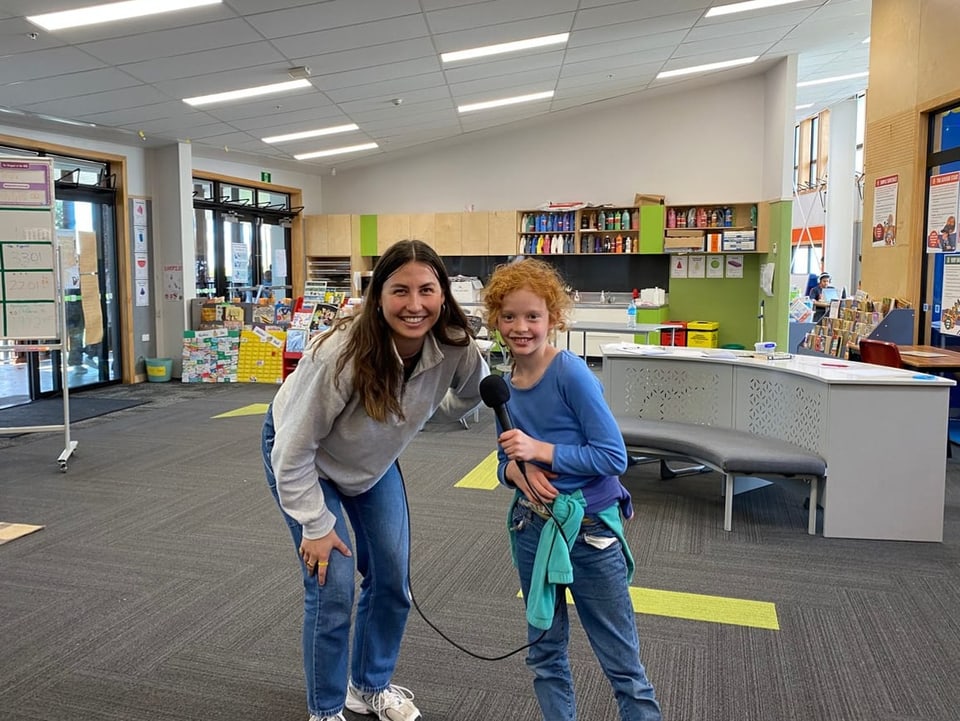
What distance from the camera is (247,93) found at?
6.83 metres

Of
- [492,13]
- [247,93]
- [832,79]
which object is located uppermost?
[832,79]

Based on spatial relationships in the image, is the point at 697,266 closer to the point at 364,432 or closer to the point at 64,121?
the point at 64,121

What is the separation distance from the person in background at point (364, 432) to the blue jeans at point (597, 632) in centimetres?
37

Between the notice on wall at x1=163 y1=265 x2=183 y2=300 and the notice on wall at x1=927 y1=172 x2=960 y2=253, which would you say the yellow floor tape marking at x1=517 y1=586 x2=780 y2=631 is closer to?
the notice on wall at x1=927 y1=172 x2=960 y2=253

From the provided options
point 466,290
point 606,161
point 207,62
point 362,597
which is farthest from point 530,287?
point 606,161

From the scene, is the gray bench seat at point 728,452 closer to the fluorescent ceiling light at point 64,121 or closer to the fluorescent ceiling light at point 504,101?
the fluorescent ceiling light at point 504,101

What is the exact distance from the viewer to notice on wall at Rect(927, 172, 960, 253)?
19.3ft

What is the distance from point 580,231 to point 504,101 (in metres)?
2.24

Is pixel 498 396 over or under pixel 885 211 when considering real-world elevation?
under

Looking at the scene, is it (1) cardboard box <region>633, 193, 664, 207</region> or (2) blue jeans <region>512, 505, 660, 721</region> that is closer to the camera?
(2) blue jeans <region>512, 505, 660, 721</region>

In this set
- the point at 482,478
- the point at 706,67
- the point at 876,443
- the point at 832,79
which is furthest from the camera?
the point at 832,79

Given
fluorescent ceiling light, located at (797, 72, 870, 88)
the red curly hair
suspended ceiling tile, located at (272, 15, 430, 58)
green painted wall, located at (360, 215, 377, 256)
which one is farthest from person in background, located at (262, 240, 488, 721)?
fluorescent ceiling light, located at (797, 72, 870, 88)

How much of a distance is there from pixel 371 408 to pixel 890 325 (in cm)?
551

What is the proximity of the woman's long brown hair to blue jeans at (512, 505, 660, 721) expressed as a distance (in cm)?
41
